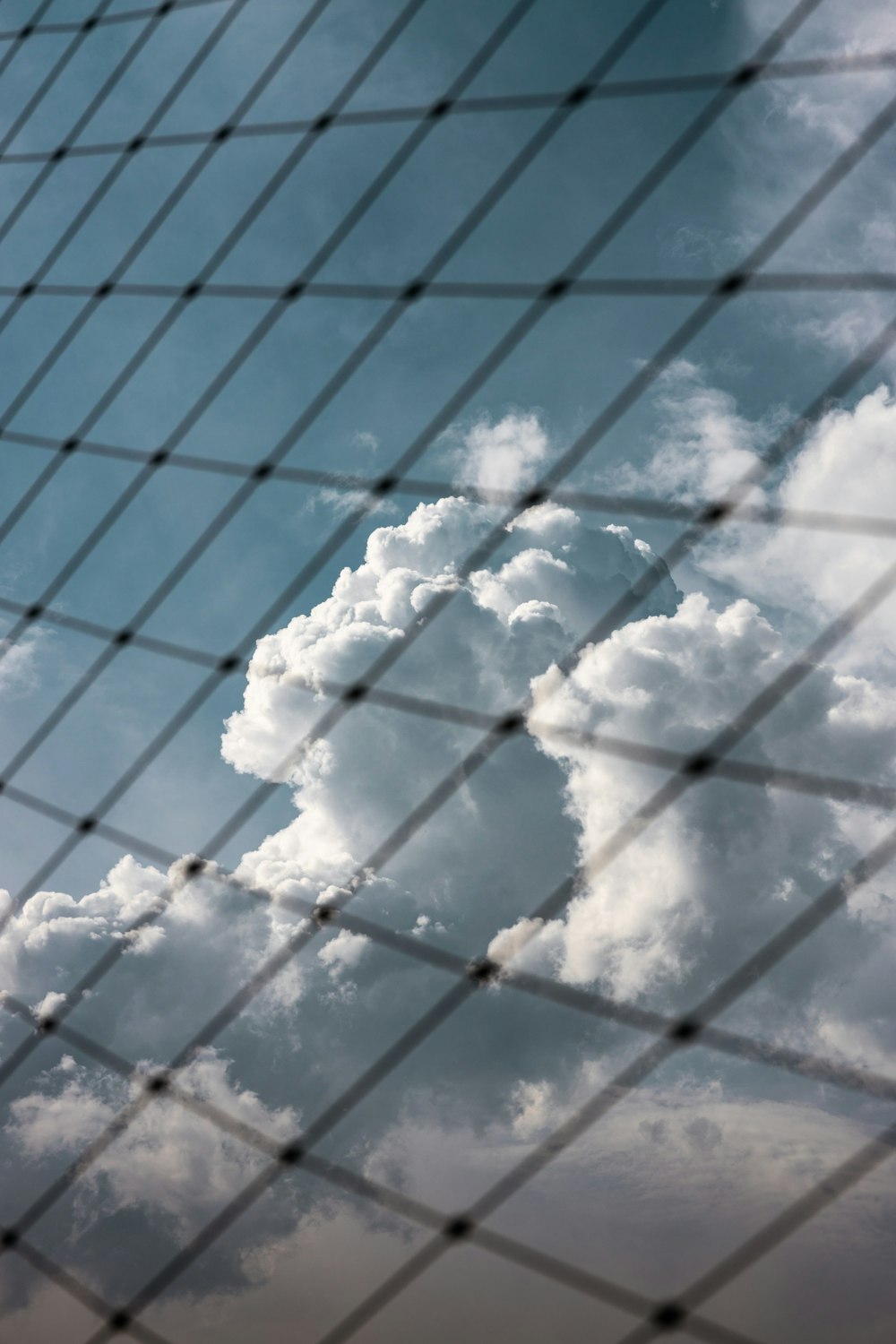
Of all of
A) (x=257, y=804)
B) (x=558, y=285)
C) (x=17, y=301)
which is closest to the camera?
(x=558, y=285)

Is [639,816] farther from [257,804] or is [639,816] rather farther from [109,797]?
[109,797]

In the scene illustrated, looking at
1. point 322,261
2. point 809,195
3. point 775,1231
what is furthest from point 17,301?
point 775,1231

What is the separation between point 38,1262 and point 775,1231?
3728mm

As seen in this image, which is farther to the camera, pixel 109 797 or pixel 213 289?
pixel 213 289

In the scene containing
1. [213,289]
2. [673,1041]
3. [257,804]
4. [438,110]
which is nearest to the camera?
[673,1041]

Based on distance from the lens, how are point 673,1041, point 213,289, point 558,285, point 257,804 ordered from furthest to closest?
point 213,289
point 257,804
point 558,285
point 673,1041

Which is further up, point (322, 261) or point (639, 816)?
point (322, 261)

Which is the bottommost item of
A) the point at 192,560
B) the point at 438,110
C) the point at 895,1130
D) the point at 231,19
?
the point at 895,1130

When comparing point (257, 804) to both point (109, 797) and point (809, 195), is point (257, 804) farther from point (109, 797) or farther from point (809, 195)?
point (809, 195)

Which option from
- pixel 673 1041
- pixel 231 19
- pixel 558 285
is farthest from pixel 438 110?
pixel 673 1041

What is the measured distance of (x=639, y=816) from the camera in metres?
4.41

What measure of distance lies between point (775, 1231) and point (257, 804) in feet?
10.3

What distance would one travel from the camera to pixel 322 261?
20.7ft

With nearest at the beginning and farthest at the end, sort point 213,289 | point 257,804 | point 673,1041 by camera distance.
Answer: point 673,1041 → point 257,804 → point 213,289
